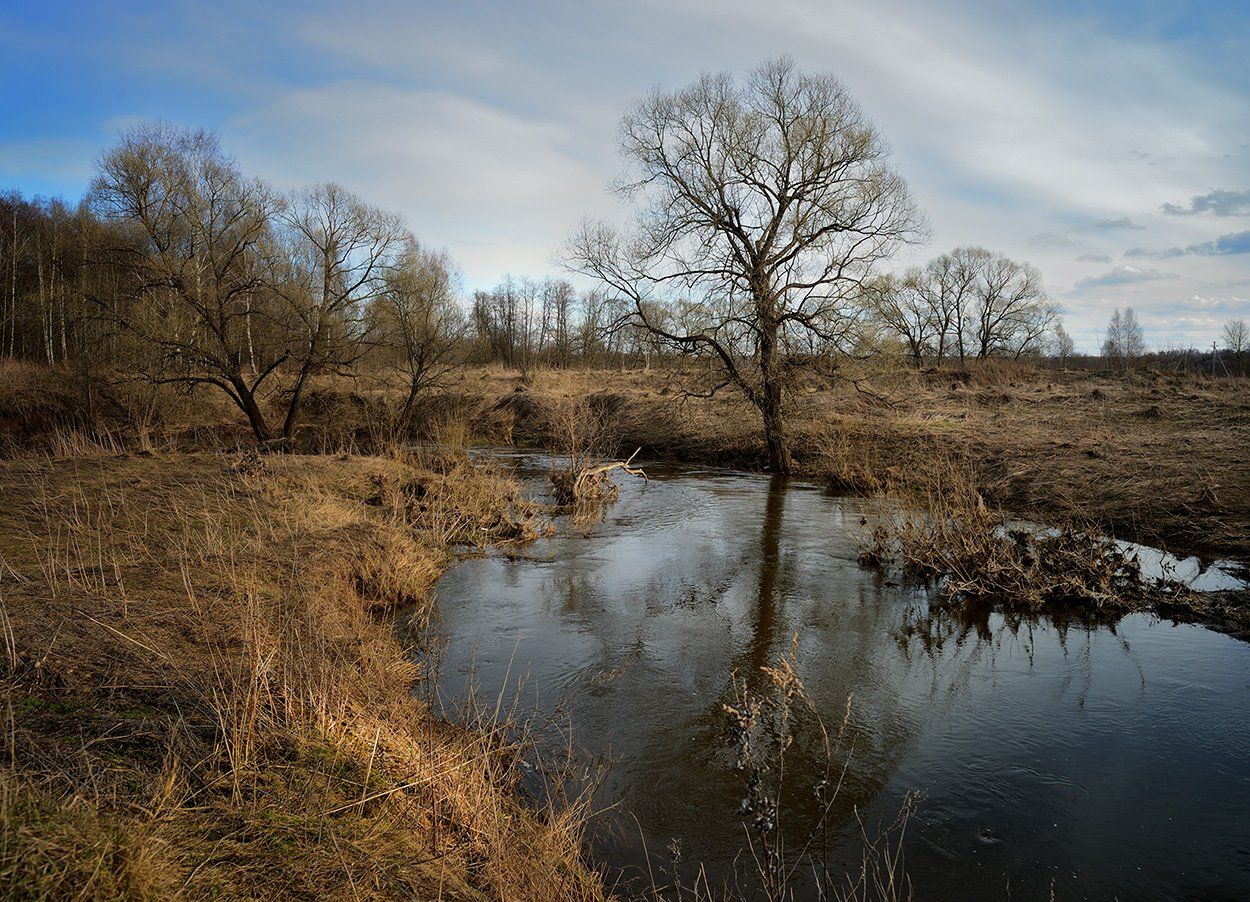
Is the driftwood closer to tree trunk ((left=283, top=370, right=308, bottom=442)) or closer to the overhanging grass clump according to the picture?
the overhanging grass clump

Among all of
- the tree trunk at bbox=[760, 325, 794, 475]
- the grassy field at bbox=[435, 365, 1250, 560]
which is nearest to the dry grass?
the grassy field at bbox=[435, 365, 1250, 560]

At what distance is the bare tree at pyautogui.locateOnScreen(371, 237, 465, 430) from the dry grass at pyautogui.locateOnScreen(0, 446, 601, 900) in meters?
19.6

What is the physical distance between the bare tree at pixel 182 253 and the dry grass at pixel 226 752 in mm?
15195

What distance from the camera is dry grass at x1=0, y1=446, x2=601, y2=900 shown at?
2.63m

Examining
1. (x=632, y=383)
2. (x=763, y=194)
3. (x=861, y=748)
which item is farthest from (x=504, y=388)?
(x=861, y=748)

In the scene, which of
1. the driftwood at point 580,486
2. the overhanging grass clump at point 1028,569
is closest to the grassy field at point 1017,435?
the overhanging grass clump at point 1028,569

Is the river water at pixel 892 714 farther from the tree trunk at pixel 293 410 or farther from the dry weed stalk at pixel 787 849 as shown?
the tree trunk at pixel 293 410

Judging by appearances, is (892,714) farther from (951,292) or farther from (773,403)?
(951,292)

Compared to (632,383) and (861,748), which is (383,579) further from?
(632,383)

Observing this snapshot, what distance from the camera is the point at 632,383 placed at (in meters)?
35.5

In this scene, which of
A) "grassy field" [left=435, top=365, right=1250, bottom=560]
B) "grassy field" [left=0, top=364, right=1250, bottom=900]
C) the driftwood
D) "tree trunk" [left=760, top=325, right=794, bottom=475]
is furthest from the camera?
"tree trunk" [left=760, top=325, right=794, bottom=475]

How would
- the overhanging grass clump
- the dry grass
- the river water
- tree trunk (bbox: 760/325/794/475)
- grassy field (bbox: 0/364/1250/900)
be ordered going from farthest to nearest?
tree trunk (bbox: 760/325/794/475) < the overhanging grass clump < the river water < grassy field (bbox: 0/364/1250/900) < the dry grass

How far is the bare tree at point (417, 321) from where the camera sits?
26.5 m

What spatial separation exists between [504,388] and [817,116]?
21.0 metres
